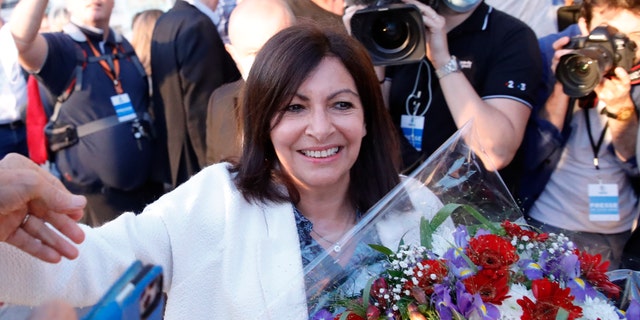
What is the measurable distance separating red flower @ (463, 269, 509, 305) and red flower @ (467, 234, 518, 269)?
15 mm

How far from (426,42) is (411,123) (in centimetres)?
35

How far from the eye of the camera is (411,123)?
294 cm

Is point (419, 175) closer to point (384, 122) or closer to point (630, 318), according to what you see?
point (384, 122)

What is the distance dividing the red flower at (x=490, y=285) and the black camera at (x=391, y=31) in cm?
148

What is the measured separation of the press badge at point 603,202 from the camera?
9.32 feet

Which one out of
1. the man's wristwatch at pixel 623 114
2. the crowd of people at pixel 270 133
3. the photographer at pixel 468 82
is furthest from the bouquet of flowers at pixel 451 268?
the man's wristwatch at pixel 623 114

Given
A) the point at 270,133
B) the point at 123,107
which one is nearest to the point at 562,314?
the point at 270,133

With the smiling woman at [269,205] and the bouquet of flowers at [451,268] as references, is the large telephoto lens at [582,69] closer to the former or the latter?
the smiling woman at [269,205]

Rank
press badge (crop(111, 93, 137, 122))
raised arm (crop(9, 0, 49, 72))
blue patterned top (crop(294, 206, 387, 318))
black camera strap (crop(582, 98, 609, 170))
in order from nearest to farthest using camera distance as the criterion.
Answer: blue patterned top (crop(294, 206, 387, 318))
black camera strap (crop(582, 98, 609, 170))
raised arm (crop(9, 0, 49, 72))
press badge (crop(111, 93, 137, 122))

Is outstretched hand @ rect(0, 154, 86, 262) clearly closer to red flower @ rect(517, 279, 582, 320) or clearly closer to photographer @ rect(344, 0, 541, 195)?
red flower @ rect(517, 279, 582, 320)

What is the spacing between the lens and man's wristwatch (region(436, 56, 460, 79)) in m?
2.76

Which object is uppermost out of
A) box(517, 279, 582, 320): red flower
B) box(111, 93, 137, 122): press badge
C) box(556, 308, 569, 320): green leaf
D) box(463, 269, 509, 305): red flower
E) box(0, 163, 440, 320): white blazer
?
box(463, 269, 509, 305): red flower

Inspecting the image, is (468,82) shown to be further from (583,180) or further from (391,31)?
(583,180)

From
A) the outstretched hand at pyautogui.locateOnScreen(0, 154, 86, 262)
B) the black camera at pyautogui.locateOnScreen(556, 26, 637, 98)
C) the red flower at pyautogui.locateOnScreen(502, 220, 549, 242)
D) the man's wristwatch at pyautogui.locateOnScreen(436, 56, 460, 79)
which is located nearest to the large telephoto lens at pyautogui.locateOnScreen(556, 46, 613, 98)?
the black camera at pyautogui.locateOnScreen(556, 26, 637, 98)
